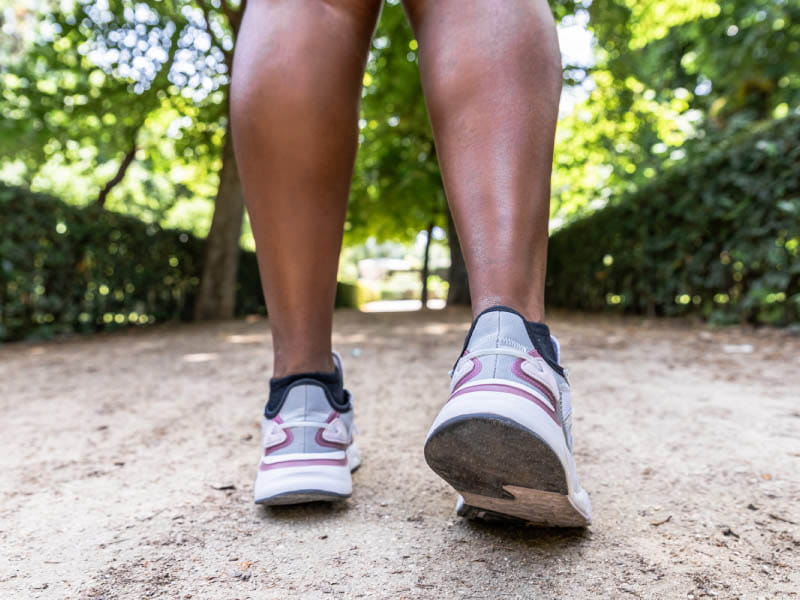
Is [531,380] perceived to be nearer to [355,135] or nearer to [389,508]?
[389,508]

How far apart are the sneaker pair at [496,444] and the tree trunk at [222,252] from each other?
5.91m

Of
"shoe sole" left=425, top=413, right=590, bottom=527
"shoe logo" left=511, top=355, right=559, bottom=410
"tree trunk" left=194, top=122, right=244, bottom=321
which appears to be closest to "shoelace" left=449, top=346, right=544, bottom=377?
"shoe logo" left=511, top=355, right=559, bottom=410

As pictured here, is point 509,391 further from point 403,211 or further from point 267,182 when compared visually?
point 403,211

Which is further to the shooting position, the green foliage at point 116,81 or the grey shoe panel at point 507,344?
the green foliage at point 116,81

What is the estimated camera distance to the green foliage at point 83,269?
4199 mm

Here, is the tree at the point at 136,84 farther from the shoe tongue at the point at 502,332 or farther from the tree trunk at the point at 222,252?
the shoe tongue at the point at 502,332

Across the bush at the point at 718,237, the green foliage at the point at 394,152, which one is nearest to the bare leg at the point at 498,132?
the bush at the point at 718,237

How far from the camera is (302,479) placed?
2.84 feet

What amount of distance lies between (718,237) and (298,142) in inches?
157

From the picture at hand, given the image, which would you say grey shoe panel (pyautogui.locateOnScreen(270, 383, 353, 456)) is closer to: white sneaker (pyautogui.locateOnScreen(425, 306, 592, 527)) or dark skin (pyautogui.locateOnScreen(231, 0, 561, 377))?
dark skin (pyautogui.locateOnScreen(231, 0, 561, 377))

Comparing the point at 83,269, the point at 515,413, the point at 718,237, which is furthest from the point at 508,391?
the point at 83,269

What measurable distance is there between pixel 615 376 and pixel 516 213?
165 cm

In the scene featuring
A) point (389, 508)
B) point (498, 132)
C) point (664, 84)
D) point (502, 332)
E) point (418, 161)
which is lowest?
point (389, 508)

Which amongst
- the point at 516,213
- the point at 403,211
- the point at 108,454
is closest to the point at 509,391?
the point at 516,213
